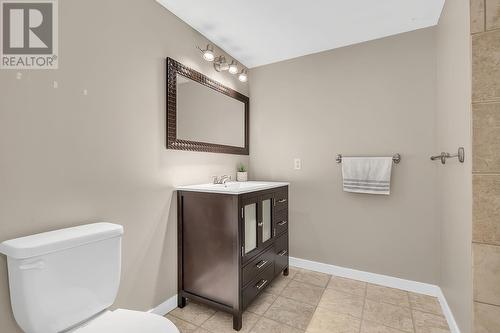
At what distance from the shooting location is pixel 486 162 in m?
1.05

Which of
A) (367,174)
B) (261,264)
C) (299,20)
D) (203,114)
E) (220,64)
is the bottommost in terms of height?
(261,264)

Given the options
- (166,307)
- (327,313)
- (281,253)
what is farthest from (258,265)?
(166,307)

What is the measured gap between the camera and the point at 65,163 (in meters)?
1.19

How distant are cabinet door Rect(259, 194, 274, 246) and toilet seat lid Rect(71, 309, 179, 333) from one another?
1.01m

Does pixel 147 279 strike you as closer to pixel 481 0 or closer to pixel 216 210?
pixel 216 210

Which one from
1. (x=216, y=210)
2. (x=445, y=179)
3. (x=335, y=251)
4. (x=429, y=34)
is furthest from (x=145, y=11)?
(x=335, y=251)

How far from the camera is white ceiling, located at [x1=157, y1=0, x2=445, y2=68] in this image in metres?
1.72

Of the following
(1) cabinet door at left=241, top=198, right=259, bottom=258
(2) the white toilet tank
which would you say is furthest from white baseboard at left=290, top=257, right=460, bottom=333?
(2) the white toilet tank

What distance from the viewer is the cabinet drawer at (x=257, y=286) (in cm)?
166

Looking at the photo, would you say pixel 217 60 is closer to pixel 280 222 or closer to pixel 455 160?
pixel 280 222

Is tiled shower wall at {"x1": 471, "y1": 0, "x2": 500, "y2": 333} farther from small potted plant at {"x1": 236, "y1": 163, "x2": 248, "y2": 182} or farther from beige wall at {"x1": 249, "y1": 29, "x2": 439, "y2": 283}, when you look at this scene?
small potted plant at {"x1": 236, "y1": 163, "x2": 248, "y2": 182}

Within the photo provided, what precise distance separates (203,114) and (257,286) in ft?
4.98

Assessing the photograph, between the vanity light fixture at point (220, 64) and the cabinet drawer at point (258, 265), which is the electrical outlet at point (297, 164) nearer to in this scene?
the cabinet drawer at point (258, 265)

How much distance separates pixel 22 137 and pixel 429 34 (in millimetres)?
2868
